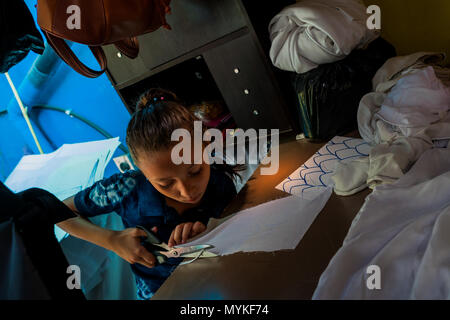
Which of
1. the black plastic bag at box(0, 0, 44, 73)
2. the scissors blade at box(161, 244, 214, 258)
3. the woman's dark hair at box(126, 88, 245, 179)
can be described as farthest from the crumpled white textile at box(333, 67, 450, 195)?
the black plastic bag at box(0, 0, 44, 73)

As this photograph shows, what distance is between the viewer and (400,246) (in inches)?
22.8

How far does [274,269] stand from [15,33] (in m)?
1.02

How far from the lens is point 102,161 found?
1.68 meters

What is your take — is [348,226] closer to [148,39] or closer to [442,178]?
[442,178]

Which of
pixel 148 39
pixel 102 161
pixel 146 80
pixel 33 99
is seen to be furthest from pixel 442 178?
pixel 33 99

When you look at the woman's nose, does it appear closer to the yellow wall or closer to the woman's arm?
the woman's arm

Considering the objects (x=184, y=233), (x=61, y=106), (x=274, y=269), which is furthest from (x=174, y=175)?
(x=61, y=106)

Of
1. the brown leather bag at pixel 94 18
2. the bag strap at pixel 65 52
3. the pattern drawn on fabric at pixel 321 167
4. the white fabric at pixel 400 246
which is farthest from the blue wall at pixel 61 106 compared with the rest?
the white fabric at pixel 400 246

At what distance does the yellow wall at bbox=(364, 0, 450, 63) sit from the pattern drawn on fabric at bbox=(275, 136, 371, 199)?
0.52 meters

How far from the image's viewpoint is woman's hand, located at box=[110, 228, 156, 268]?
2.92ft

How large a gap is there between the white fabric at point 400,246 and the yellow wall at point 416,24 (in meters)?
0.77

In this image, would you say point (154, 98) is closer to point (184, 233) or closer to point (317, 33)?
point (184, 233)

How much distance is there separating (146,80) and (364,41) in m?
0.94

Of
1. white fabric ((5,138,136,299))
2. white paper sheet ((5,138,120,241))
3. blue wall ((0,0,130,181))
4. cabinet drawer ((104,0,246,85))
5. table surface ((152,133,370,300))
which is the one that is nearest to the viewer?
table surface ((152,133,370,300))
